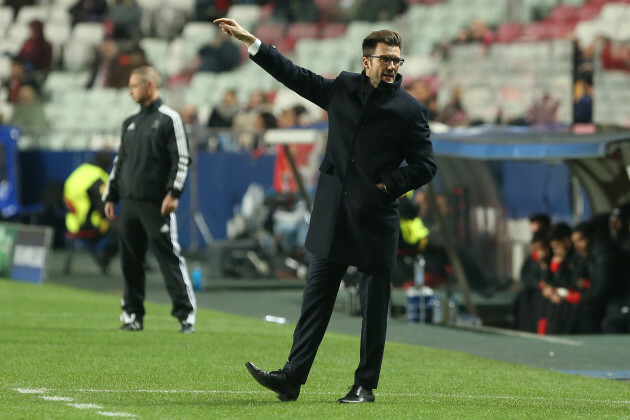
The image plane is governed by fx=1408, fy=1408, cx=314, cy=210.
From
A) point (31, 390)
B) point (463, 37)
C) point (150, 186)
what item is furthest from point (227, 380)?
point (463, 37)

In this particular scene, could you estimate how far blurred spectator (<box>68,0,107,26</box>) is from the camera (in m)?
32.0

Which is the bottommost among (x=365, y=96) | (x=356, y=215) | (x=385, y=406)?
(x=385, y=406)

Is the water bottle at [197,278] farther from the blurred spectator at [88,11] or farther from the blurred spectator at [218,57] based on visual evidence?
the blurred spectator at [88,11]

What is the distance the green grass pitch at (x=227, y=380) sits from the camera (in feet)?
23.8

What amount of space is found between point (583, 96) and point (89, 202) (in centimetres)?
A: 763

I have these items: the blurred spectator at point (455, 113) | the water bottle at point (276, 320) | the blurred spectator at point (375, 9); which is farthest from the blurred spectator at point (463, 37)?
the water bottle at point (276, 320)

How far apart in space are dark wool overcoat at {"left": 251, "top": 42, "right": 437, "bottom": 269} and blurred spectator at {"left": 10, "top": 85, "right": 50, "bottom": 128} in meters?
22.2

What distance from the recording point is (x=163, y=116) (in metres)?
11.6

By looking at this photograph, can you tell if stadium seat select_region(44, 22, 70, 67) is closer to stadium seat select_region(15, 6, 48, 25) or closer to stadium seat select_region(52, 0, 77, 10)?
stadium seat select_region(15, 6, 48, 25)

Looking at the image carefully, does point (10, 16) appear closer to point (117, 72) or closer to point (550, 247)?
point (117, 72)

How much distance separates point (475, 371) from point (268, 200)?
12.3 meters

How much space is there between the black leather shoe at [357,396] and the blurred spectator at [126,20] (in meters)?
24.4

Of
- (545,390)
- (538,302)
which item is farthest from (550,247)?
(545,390)

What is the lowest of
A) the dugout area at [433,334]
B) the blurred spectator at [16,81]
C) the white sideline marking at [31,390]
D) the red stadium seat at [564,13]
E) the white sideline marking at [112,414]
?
the white sideline marking at [31,390]
